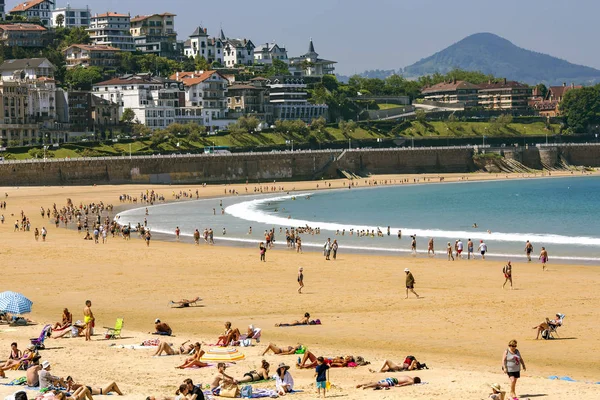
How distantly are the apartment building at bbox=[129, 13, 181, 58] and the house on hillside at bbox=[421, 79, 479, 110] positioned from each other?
43700 millimetres

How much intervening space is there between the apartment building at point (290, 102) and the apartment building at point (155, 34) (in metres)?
24.4

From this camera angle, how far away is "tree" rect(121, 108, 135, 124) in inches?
4461

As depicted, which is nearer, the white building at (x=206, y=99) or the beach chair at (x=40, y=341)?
the beach chair at (x=40, y=341)

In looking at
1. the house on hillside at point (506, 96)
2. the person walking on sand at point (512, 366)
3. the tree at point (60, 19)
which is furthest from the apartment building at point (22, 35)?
the person walking on sand at point (512, 366)

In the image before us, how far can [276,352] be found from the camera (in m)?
19.3

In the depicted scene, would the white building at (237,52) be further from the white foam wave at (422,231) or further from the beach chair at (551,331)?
the beach chair at (551,331)

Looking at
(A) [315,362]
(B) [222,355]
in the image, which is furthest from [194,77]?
(A) [315,362]

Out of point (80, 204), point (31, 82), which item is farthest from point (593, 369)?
point (31, 82)

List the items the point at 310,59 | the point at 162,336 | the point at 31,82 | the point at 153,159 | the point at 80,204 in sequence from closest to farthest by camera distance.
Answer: the point at 162,336 → the point at 80,204 → the point at 153,159 → the point at 31,82 → the point at 310,59

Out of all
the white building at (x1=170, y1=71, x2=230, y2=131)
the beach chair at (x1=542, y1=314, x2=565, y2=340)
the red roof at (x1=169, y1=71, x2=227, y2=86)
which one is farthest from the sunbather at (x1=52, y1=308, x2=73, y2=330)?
the red roof at (x1=169, y1=71, x2=227, y2=86)

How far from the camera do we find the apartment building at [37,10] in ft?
513

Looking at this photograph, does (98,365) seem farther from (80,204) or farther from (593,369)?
(80,204)

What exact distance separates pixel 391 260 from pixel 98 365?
796 inches

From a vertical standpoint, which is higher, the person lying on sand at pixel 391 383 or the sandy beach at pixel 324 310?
the person lying on sand at pixel 391 383
